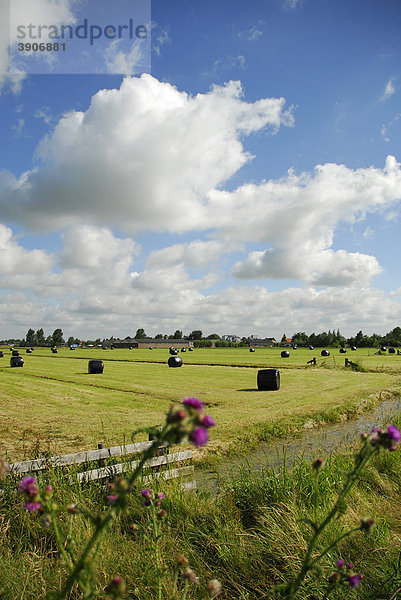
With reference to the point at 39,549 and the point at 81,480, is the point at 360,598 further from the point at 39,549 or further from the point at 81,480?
the point at 81,480

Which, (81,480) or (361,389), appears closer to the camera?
(81,480)

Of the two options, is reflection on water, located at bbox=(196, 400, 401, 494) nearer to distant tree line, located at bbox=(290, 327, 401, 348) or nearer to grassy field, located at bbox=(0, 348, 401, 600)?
grassy field, located at bbox=(0, 348, 401, 600)

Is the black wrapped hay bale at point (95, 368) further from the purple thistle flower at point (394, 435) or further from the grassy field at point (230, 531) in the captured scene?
the purple thistle flower at point (394, 435)

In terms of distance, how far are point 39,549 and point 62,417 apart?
12.0 metres

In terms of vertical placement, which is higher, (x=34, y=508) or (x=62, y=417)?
(x=34, y=508)

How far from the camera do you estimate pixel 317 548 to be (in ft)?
15.0

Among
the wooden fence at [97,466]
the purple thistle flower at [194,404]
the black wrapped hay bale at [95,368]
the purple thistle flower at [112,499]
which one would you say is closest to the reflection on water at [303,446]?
the wooden fence at [97,466]

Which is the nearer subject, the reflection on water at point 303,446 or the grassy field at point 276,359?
the reflection on water at point 303,446

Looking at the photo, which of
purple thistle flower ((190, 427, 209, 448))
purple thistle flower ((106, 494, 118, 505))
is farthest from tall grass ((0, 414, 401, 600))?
purple thistle flower ((190, 427, 209, 448))

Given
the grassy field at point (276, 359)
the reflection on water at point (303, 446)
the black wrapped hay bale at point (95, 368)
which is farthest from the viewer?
the grassy field at point (276, 359)

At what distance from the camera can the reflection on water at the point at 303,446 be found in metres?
9.20

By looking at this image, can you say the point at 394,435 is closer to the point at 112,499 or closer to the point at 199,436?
the point at 199,436

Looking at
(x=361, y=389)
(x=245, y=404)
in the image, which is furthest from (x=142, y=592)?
(x=361, y=389)

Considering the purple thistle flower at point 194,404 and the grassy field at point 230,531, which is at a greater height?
the purple thistle flower at point 194,404
